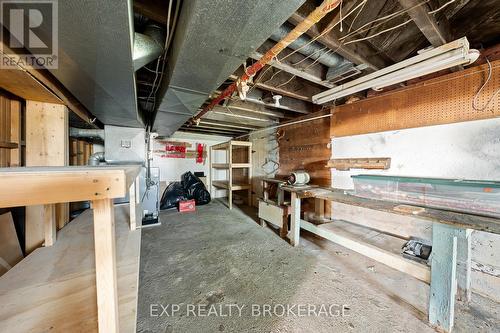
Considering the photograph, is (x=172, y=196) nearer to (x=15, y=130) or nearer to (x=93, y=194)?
(x=15, y=130)

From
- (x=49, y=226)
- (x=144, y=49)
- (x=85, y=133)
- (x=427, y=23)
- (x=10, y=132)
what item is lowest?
(x=49, y=226)

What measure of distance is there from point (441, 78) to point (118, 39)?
2496 millimetres

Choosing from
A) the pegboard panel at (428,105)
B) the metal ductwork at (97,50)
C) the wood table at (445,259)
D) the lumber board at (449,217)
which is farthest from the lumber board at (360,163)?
the metal ductwork at (97,50)

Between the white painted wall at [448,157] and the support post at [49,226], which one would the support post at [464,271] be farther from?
the support post at [49,226]

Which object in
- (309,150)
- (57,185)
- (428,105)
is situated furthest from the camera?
(309,150)

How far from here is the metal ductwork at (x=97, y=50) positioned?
0.64m

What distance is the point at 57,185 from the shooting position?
382 mm

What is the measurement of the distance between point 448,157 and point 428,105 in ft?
1.72

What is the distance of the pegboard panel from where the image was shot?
1.41 meters

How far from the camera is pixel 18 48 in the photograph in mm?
918

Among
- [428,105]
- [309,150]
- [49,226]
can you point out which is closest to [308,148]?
[309,150]

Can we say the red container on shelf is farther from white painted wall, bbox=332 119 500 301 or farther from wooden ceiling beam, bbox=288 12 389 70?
wooden ceiling beam, bbox=288 12 389 70

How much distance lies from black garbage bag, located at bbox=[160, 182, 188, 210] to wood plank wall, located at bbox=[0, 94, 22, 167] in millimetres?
2579

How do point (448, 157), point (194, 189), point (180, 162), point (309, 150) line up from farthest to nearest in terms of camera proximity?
1. point (180, 162)
2. point (194, 189)
3. point (309, 150)
4. point (448, 157)
